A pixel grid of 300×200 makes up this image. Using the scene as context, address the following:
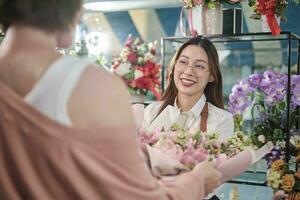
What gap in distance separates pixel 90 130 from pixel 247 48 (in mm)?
3850

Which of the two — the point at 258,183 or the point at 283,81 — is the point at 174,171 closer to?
the point at 258,183

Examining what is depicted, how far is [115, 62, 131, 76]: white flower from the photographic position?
3922 millimetres

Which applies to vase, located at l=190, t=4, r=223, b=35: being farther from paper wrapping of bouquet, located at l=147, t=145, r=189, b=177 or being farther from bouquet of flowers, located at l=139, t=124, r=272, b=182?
paper wrapping of bouquet, located at l=147, t=145, r=189, b=177

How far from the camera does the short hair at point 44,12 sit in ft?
3.30

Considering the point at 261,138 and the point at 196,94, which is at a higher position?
the point at 196,94

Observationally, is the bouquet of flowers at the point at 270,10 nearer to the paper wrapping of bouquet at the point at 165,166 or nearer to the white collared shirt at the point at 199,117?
the white collared shirt at the point at 199,117

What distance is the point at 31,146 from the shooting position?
3.20 feet

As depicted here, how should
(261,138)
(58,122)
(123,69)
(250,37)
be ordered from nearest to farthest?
(58,122) → (261,138) → (250,37) → (123,69)

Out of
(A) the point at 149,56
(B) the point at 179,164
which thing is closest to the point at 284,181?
(B) the point at 179,164

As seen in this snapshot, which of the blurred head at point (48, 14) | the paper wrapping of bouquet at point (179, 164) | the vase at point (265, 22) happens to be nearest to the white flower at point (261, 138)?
the vase at point (265, 22)

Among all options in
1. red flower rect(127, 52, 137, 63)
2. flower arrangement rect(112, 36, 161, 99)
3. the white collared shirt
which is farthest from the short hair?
red flower rect(127, 52, 137, 63)

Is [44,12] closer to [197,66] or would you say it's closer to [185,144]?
[185,144]

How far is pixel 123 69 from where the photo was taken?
12.9 ft

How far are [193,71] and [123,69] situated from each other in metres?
1.65
